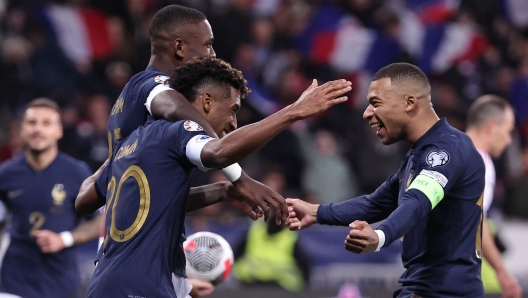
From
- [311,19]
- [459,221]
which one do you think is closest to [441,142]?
[459,221]

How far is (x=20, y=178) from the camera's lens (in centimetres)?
737

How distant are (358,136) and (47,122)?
578cm

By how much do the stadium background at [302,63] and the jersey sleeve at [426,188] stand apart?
5.89 meters

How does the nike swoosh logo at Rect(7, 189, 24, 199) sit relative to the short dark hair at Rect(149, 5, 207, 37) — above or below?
below

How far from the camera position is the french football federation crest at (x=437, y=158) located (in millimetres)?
4570

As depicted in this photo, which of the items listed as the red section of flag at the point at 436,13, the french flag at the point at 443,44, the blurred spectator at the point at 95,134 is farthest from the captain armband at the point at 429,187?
the red section of flag at the point at 436,13

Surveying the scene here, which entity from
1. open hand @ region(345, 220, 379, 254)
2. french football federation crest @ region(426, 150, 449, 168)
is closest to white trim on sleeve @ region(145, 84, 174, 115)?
open hand @ region(345, 220, 379, 254)

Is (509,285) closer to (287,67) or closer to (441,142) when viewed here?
(441,142)

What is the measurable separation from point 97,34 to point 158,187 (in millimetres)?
9311

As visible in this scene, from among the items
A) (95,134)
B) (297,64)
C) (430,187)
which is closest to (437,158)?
(430,187)

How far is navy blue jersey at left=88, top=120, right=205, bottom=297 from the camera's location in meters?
4.10

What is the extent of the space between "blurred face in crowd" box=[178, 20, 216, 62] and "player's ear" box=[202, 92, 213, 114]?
1.04 m

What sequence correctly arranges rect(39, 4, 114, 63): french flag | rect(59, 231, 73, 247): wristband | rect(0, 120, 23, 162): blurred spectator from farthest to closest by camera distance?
rect(39, 4, 114, 63): french flag → rect(0, 120, 23, 162): blurred spectator → rect(59, 231, 73, 247): wristband

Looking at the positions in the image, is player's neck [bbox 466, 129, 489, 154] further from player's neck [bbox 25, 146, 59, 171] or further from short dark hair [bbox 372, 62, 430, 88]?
player's neck [bbox 25, 146, 59, 171]
